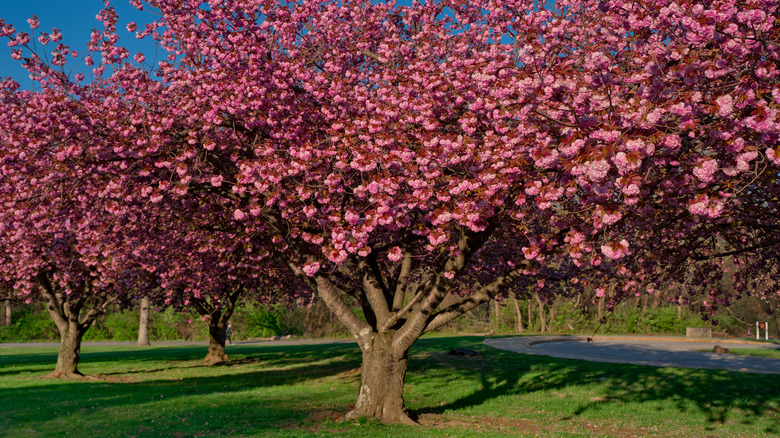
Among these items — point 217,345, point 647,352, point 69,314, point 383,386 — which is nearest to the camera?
point 383,386

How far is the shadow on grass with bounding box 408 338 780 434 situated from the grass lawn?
0.03m

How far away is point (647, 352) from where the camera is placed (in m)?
24.0

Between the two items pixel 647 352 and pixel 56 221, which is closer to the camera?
pixel 56 221

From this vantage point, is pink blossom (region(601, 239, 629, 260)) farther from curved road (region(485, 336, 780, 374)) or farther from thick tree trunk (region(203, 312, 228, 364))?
thick tree trunk (region(203, 312, 228, 364))

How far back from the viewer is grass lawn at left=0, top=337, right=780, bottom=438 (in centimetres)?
1088

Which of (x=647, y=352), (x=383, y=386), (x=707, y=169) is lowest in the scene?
(x=647, y=352)

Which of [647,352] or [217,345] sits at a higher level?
[217,345]

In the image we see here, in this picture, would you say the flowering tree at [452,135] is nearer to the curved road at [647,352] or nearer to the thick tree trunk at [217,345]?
the curved road at [647,352]

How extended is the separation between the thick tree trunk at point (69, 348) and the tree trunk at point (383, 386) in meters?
12.8

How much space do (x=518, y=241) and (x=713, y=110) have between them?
739cm

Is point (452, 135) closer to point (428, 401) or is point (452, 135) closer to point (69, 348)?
point (428, 401)

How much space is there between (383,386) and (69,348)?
13.8 metres

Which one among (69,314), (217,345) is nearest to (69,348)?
(69,314)

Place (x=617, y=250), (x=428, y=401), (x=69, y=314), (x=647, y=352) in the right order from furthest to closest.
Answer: (x=647, y=352), (x=69, y=314), (x=428, y=401), (x=617, y=250)
